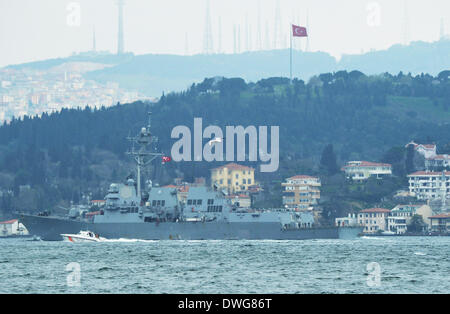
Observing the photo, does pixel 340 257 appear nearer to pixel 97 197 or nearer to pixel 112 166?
pixel 97 197

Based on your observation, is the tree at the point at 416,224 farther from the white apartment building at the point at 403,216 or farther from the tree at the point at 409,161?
the tree at the point at 409,161

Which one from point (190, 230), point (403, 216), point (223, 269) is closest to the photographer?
point (223, 269)

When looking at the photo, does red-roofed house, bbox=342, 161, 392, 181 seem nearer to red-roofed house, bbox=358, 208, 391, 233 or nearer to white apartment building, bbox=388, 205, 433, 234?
white apartment building, bbox=388, 205, 433, 234

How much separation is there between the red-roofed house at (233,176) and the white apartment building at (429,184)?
26.4 m

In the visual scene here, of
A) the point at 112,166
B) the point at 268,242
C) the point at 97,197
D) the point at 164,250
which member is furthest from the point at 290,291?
the point at 112,166

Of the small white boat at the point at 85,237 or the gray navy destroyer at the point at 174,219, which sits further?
the gray navy destroyer at the point at 174,219

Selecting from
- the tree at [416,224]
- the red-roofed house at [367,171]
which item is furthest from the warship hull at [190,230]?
the red-roofed house at [367,171]

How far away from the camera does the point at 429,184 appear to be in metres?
174

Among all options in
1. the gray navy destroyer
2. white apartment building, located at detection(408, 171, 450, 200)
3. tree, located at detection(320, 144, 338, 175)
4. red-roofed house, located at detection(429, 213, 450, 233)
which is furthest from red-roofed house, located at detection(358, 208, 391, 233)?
the gray navy destroyer

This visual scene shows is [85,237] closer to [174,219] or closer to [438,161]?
[174,219]

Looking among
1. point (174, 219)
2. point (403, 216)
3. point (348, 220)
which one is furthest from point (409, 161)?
point (174, 219)

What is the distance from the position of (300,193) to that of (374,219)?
17070 millimetres

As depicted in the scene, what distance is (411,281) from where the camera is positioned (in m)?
49.1

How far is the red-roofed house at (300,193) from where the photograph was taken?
528 ft
